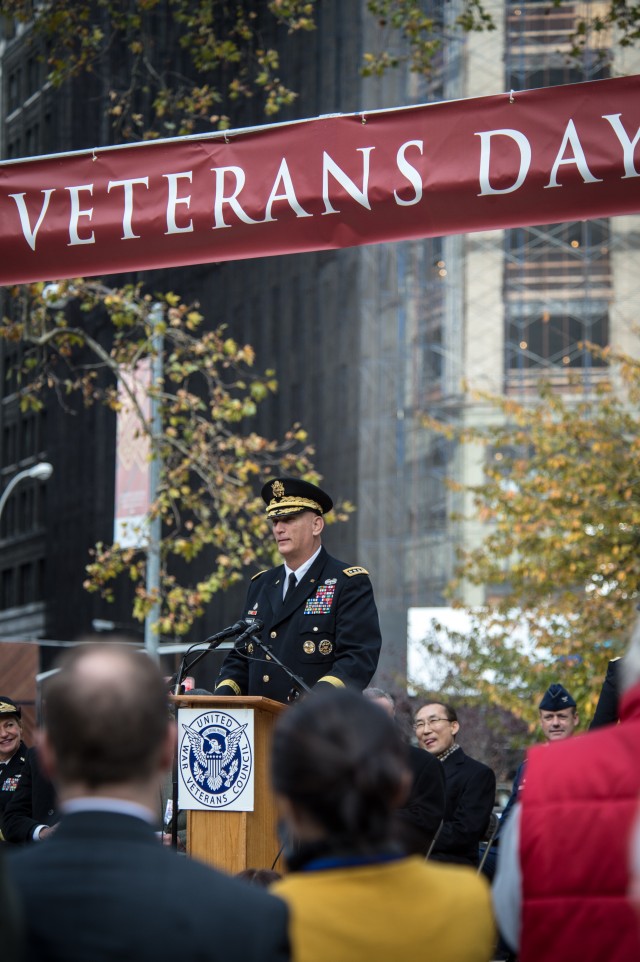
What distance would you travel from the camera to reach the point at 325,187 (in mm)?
6852

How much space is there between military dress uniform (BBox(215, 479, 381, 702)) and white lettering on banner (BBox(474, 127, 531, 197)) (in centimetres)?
162

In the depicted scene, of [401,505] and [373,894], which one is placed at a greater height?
[401,505]

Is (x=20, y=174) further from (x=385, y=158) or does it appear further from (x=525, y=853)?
(x=525, y=853)

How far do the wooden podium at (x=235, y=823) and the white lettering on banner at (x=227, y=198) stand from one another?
222 centimetres

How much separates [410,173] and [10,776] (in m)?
4.69

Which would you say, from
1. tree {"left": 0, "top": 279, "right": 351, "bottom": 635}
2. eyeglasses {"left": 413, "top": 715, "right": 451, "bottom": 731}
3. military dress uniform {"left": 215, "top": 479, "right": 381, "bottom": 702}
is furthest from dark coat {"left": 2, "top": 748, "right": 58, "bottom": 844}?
tree {"left": 0, "top": 279, "right": 351, "bottom": 635}

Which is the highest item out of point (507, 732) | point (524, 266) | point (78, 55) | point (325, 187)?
point (524, 266)

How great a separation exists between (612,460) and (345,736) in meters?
21.8

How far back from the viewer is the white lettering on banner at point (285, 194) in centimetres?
688

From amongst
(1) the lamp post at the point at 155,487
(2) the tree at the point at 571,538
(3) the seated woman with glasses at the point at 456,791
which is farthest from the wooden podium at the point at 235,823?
(2) the tree at the point at 571,538

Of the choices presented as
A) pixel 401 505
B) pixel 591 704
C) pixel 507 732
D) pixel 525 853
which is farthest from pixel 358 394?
pixel 525 853

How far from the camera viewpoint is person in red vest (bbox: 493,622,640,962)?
3139mm

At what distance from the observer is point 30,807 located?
29.1 ft

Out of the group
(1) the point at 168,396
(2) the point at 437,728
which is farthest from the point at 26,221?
(1) the point at 168,396
